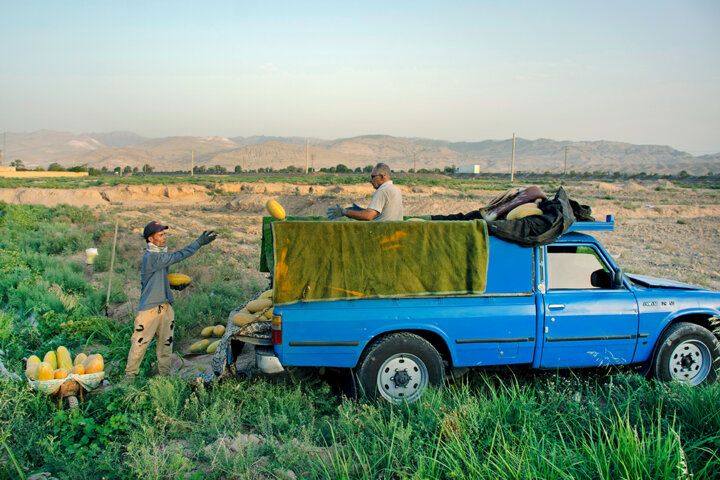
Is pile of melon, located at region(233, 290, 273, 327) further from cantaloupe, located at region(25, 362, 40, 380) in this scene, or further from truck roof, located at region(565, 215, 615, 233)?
truck roof, located at region(565, 215, 615, 233)

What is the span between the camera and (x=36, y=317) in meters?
7.84

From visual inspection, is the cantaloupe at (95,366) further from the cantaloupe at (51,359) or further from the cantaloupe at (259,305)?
the cantaloupe at (259,305)

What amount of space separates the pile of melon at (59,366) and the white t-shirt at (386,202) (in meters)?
3.46

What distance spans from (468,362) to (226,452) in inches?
93.1

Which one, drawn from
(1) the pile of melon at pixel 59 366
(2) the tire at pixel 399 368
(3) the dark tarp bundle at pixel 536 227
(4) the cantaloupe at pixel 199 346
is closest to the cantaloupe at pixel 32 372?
(1) the pile of melon at pixel 59 366

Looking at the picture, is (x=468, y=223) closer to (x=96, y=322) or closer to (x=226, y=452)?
(x=226, y=452)

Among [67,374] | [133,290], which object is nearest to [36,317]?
[133,290]

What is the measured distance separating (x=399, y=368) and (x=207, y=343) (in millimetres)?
3281

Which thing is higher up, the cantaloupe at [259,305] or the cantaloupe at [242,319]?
the cantaloupe at [259,305]

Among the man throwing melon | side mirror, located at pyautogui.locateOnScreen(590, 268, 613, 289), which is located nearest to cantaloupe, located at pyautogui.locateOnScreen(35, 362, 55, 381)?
the man throwing melon

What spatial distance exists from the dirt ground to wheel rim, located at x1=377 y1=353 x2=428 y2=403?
2831 mm

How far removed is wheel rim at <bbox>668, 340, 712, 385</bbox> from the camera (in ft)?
16.7

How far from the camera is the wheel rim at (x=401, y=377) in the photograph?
183 inches

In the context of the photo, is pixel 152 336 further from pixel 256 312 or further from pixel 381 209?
pixel 381 209
